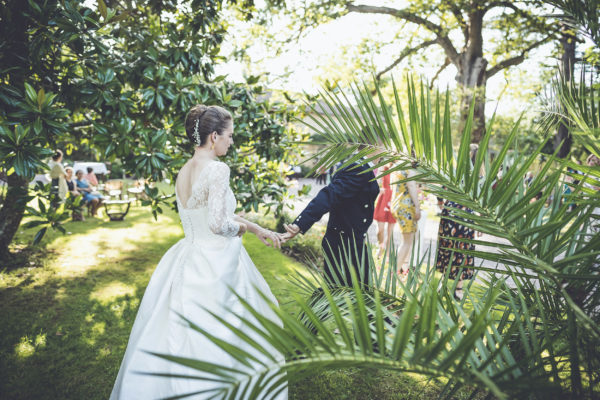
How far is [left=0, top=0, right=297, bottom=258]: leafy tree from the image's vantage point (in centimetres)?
234

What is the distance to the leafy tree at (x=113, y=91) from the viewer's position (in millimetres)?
2338

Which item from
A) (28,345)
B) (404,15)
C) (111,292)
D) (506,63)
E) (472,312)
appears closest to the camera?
(472,312)

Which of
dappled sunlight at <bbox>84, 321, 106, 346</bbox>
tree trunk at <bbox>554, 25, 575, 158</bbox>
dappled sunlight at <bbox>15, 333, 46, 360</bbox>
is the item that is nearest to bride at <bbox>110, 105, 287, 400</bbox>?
dappled sunlight at <bbox>84, 321, 106, 346</bbox>

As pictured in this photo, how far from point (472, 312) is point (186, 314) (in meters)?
1.91

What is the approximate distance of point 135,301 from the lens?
458 cm

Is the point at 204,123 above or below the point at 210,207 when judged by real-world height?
above

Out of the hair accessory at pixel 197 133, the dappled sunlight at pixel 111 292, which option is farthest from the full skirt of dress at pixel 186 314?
the dappled sunlight at pixel 111 292

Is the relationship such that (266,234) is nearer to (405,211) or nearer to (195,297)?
(195,297)

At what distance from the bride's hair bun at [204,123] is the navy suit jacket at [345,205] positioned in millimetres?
1002

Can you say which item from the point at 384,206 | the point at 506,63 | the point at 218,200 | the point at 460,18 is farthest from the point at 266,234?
the point at 506,63

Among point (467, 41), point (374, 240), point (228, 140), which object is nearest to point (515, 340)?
point (228, 140)

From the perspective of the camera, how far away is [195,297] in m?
2.52

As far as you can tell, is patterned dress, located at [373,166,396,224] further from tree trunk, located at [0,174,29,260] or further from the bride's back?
tree trunk, located at [0,174,29,260]

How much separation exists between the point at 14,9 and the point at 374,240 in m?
8.28
